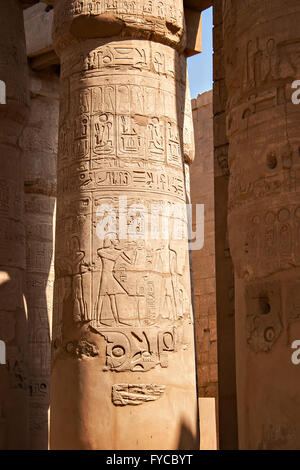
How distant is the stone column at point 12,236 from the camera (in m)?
11.0

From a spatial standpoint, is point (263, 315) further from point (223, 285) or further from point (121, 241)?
point (223, 285)

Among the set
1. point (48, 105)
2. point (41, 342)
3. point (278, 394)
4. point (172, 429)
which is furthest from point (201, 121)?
point (278, 394)

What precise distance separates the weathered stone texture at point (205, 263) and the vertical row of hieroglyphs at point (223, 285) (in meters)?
6.28

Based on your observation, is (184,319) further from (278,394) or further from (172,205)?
(278,394)

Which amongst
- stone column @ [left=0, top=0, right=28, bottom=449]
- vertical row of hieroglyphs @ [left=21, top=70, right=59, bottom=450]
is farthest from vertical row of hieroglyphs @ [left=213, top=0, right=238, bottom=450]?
vertical row of hieroglyphs @ [left=21, top=70, right=59, bottom=450]

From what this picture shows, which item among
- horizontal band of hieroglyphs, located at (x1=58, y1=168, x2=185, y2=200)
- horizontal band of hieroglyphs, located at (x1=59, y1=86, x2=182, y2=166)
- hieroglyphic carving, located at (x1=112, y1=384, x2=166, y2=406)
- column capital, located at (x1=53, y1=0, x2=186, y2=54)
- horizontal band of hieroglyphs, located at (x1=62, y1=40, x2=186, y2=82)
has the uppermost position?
column capital, located at (x1=53, y1=0, x2=186, y2=54)

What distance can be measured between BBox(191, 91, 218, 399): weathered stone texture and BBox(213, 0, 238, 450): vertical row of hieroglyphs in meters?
6.28

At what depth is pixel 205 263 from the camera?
16.5m

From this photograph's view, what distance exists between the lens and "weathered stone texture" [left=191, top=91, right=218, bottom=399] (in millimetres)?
15547

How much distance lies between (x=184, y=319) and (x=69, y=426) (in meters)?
1.62

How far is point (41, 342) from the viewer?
12594 millimetres

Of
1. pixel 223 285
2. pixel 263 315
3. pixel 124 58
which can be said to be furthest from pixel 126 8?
pixel 263 315

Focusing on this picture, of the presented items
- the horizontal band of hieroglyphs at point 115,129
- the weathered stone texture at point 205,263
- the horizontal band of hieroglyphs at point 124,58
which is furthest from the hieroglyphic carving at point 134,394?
the weathered stone texture at point 205,263

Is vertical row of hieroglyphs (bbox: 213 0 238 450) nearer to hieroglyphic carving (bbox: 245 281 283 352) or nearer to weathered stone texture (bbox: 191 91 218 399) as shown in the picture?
hieroglyphic carving (bbox: 245 281 283 352)
